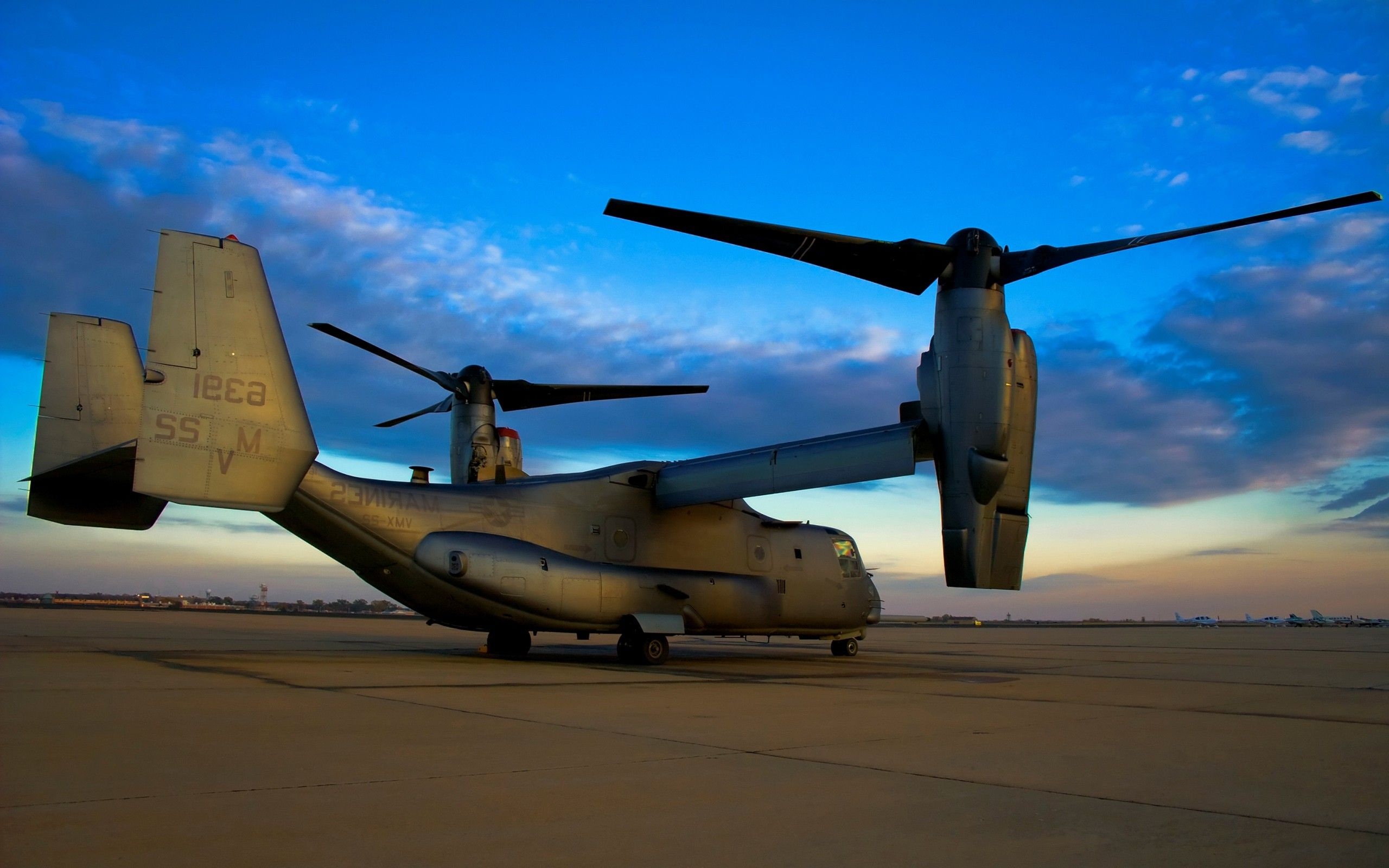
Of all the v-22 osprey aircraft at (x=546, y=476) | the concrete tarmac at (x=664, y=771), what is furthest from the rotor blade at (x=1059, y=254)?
the concrete tarmac at (x=664, y=771)

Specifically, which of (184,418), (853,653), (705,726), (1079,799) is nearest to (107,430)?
(184,418)

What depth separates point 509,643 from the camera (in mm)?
17656

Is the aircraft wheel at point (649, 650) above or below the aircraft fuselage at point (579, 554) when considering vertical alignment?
below

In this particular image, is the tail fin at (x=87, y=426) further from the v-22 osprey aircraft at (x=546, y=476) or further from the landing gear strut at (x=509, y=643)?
the landing gear strut at (x=509, y=643)

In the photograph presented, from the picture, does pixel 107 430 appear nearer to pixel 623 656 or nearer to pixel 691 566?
pixel 623 656

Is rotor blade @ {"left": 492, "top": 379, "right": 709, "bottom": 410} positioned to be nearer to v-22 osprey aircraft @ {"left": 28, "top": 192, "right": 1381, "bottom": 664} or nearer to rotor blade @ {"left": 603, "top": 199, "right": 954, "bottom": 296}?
v-22 osprey aircraft @ {"left": 28, "top": 192, "right": 1381, "bottom": 664}

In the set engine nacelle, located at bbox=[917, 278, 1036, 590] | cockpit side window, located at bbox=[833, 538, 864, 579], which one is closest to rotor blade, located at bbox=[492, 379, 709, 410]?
cockpit side window, located at bbox=[833, 538, 864, 579]

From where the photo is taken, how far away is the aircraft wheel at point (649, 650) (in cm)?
1619

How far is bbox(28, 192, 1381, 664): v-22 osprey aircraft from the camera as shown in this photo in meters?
9.73

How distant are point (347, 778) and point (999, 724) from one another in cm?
536

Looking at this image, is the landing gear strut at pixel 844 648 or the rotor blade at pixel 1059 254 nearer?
the rotor blade at pixel 1059 254

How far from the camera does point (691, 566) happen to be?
17703 millimetres

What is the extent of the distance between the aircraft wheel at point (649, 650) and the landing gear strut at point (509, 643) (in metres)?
2.46

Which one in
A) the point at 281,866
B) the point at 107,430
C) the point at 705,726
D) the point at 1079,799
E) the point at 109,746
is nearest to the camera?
the point at 281,866
